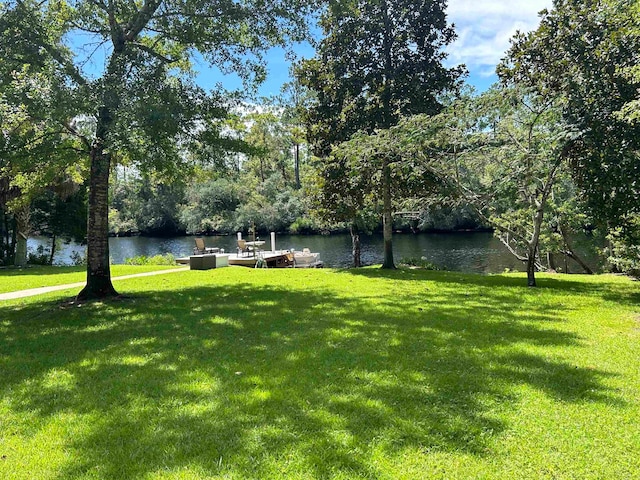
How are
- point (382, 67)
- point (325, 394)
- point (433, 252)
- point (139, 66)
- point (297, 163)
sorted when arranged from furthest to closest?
point (297, 163), point (433, 252), point (382, 67), point (139, 66), point (325, 394)

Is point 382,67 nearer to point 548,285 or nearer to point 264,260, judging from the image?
point 548,285

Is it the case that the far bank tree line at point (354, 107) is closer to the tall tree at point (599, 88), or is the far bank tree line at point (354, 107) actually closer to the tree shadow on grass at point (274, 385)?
the tall tree at point (599, 88)

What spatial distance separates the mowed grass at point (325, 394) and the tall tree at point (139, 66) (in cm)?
296

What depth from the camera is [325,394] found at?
12.9 feet

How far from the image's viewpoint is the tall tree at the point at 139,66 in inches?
290

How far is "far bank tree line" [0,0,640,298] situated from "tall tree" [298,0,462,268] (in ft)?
0.16

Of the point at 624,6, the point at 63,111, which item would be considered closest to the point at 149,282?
the point at 63,111

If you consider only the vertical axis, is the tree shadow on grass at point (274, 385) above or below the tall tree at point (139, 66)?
below

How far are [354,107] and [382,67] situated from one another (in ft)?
5.48

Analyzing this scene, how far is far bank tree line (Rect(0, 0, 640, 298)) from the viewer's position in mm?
7828

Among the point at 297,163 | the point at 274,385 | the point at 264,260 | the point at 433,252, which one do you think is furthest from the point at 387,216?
the point at 297,163

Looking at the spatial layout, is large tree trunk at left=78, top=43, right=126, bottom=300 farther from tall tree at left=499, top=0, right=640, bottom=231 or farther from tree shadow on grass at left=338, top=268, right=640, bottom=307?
tall tree at left=499, top=0, right=640, bottom=231

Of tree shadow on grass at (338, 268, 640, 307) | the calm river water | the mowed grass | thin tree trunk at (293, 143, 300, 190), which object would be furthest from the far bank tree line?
thin tree trunk at (293, 143, 300, 190)

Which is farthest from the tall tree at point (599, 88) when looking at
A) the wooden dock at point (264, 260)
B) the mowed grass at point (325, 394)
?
the wooden dock at point (264, 260)
